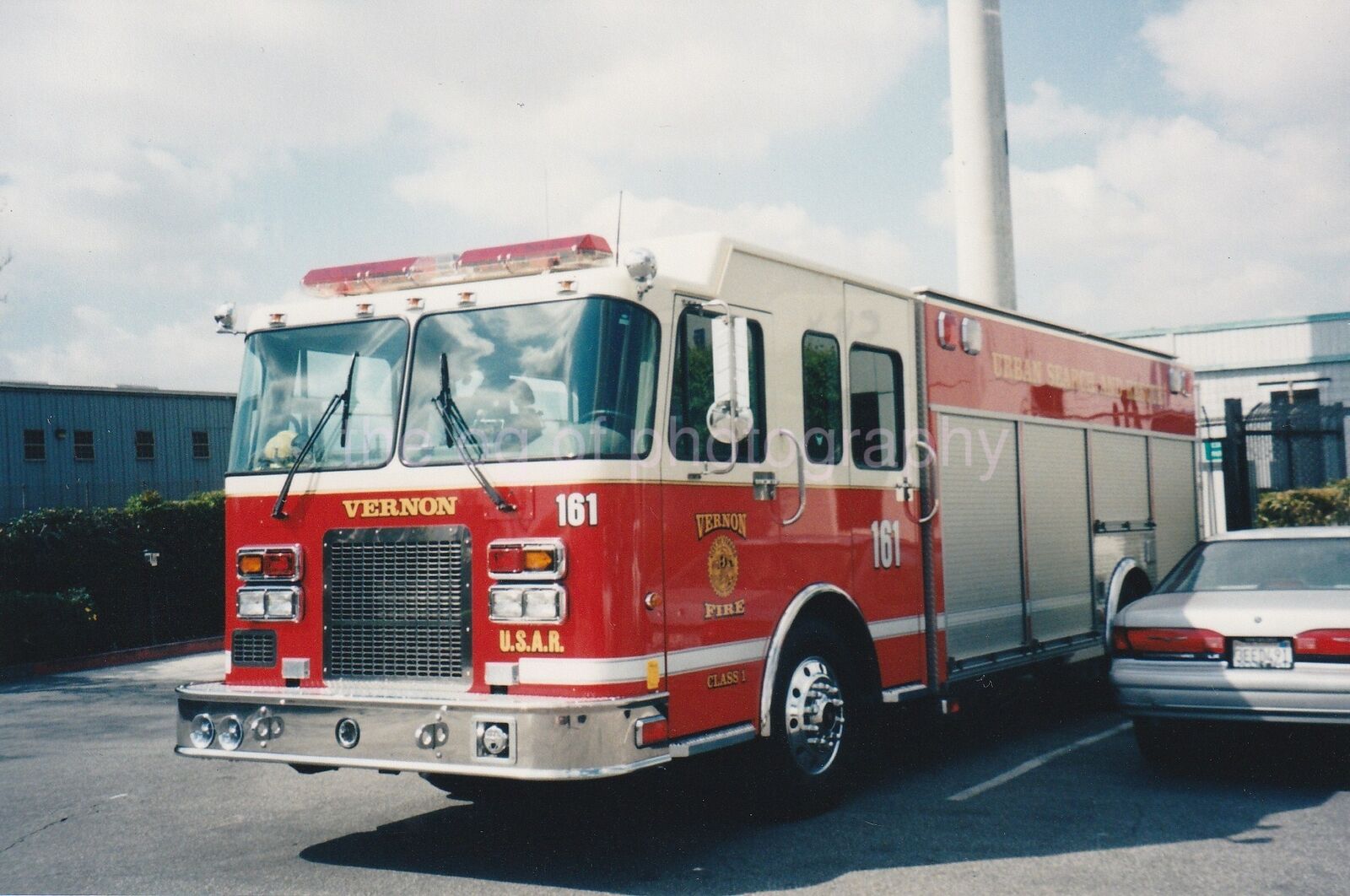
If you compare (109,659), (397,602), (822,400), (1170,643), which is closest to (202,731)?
(397,602)

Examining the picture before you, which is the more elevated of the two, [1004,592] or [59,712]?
[1004,592]

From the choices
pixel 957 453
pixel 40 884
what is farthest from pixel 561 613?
pixel 957 453

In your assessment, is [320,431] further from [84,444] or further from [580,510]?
[84,444]

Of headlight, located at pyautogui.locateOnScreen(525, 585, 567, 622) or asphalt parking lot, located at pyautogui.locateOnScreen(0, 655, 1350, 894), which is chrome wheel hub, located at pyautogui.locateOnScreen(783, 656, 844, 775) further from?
headlight, located at pyautogui.locateOnScreen(525, 585, 567, 622)

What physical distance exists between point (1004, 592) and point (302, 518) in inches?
185

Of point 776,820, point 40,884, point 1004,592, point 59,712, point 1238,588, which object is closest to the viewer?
point 40,884

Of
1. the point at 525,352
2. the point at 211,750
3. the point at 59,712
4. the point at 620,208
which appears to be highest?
the point at 620,208

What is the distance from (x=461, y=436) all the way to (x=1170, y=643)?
4215mm

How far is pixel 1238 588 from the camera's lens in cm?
747

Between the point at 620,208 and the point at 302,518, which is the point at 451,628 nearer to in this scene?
the point at 302,518

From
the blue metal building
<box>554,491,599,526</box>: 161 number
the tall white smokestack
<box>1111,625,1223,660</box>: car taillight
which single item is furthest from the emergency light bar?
the blue metal building

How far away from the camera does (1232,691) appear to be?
679 cm

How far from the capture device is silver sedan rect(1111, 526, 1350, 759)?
6.58 meters

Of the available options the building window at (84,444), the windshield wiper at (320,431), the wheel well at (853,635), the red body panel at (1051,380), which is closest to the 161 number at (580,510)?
the windshield wiper at (320,431)
